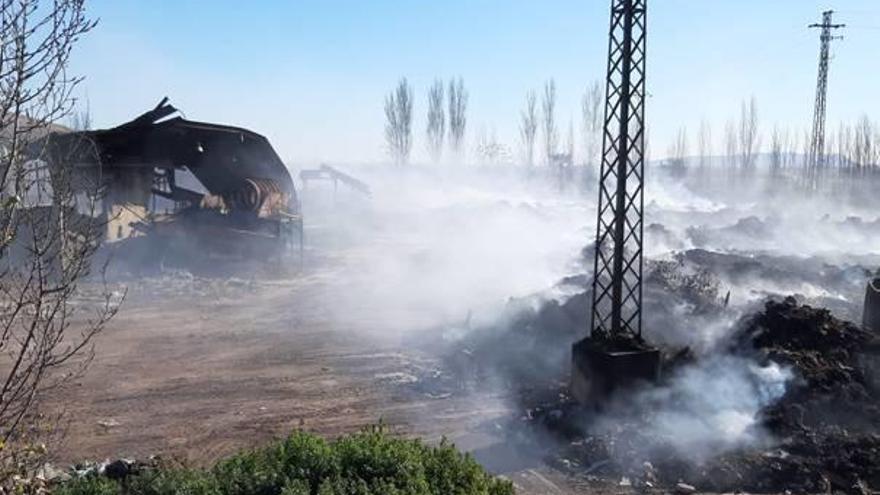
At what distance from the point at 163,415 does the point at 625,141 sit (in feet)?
26.6

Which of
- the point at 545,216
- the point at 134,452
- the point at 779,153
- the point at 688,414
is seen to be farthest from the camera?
the point at 779,153

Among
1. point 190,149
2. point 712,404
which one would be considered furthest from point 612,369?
point 190,149

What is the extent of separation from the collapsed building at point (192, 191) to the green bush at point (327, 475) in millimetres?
18354

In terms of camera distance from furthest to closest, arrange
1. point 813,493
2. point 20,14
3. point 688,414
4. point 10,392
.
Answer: point 688,414 < point 813,493 < point 10,392 < point 20,14

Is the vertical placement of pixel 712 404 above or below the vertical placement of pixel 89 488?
below

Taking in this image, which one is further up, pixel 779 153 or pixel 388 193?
pixel 779 153

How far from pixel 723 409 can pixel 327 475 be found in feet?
23.4

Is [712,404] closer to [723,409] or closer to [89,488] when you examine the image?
[723,409]

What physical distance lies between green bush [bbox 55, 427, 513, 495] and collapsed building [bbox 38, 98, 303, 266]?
60.2ft

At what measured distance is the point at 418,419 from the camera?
34.5ft

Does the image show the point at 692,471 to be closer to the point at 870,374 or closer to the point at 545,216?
the point at 870,374

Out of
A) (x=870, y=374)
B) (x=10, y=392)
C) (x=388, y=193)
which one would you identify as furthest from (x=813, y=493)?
(x=388, y=193)

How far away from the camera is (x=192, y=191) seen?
24.7 m

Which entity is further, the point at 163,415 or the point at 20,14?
the point at 163,415
